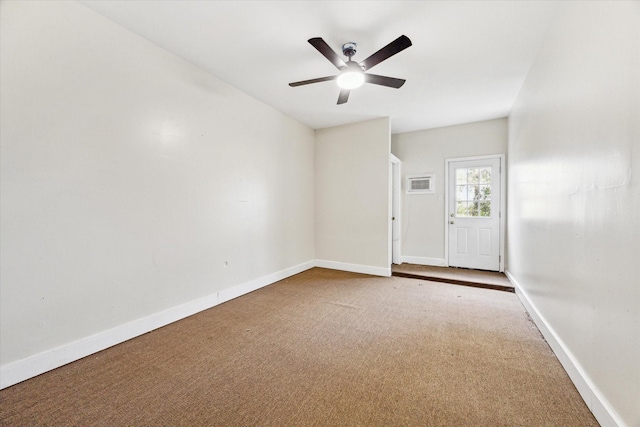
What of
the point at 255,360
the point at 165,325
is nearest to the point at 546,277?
the point at 255,360

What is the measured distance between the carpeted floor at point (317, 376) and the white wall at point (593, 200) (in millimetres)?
352

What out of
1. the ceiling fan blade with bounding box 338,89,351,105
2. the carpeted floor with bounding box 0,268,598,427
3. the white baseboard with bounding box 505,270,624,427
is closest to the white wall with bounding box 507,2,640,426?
the white baseboard with bounding box 505,270,624,427

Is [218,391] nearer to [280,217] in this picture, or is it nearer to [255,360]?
[255,360]

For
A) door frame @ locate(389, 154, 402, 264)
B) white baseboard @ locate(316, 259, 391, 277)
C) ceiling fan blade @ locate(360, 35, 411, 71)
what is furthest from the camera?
door frame @ locate(389, 154, 402, 264)

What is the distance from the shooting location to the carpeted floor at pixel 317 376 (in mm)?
1474

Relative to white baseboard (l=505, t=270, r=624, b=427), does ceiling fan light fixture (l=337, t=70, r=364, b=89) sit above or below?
above

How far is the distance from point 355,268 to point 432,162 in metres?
2.60

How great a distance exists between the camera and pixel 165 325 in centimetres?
256

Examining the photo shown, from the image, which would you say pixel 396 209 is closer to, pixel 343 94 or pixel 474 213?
pixel 474 213

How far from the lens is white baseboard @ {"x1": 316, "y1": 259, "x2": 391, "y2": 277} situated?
4.41m

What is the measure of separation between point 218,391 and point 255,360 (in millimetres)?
375

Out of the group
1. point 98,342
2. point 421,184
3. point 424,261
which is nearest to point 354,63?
point 98,342

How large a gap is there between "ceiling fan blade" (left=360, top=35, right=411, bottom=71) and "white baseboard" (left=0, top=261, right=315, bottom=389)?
2977mm

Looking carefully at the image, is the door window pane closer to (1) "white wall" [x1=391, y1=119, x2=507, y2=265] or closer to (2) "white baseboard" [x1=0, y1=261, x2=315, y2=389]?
(1) "white wall" [x1=391, y1=119, x2=507, y2=265]
